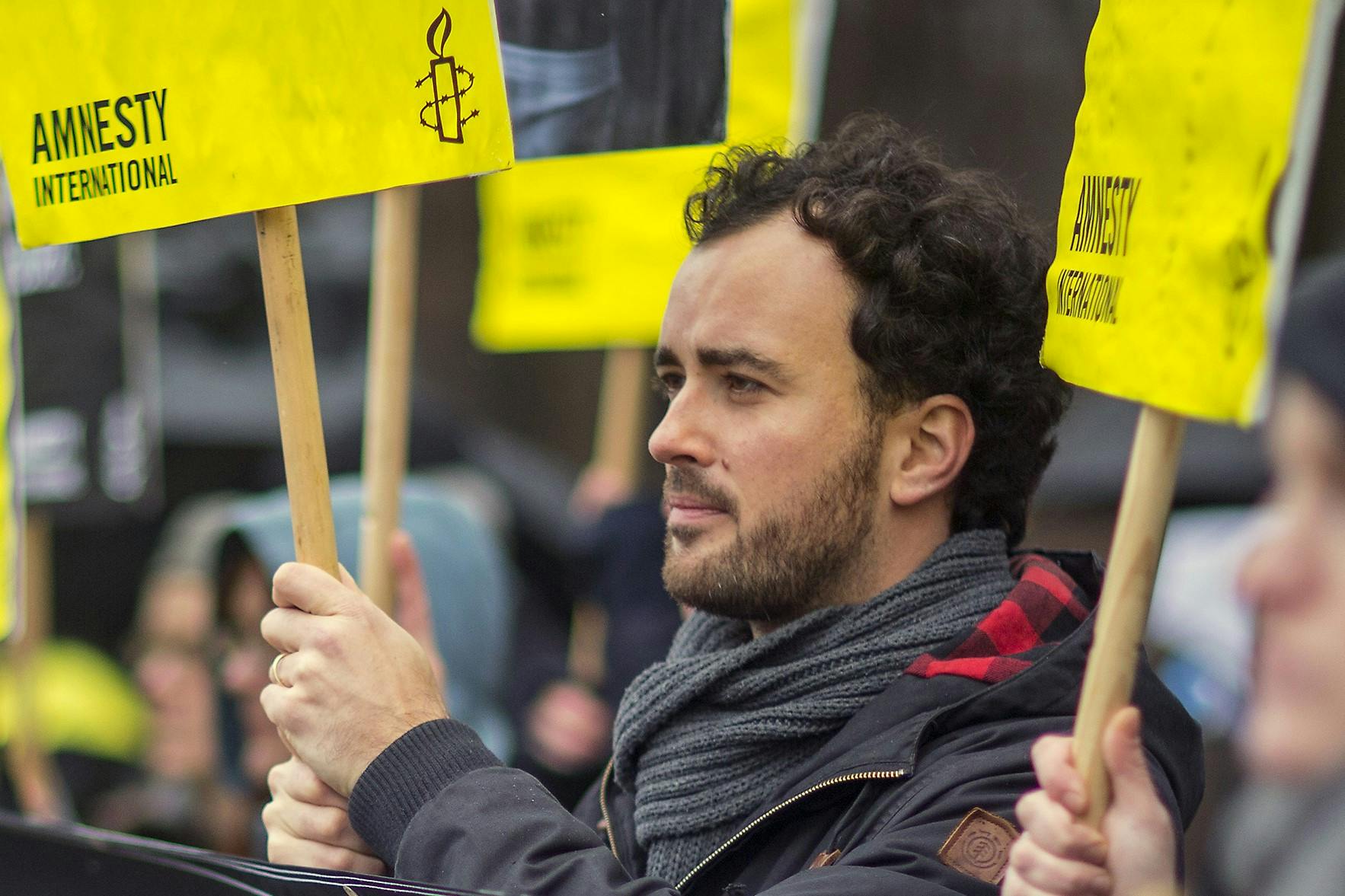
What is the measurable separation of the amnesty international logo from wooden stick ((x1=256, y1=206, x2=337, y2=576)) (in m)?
0.20

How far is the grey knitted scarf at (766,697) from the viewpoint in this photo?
6.82ft

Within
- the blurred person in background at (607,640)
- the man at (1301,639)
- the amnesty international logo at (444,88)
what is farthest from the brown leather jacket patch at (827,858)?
the blurred person in background at (607,640)

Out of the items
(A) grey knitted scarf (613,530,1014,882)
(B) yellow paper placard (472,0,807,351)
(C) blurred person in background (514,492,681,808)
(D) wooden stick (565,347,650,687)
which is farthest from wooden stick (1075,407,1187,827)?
(D) wooden stick (565,347,650,687)

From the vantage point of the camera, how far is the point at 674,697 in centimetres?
219

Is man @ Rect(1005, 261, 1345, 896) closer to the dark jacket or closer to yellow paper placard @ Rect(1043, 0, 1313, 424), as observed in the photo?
yellow paper placard @ Rect(1043, 0, 1313, 424)

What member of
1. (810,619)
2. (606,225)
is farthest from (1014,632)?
(606,225)

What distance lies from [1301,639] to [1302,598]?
3 centimetres

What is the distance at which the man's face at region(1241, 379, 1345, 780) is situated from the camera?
1150 mm

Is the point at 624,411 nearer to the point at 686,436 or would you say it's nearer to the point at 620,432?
the point at 620,432

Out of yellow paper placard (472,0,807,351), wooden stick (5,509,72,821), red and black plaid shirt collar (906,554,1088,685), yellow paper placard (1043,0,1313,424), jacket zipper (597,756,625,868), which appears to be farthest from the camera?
wooden stick (5,509,72,821)

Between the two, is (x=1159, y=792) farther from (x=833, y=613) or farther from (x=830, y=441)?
(x=830, y=441)

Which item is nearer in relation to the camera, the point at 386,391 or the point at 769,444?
the point at 769,444

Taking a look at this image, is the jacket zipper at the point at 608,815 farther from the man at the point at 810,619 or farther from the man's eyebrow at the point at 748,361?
the man's eyebrow at the point at 748,361

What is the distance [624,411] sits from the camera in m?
4.58
